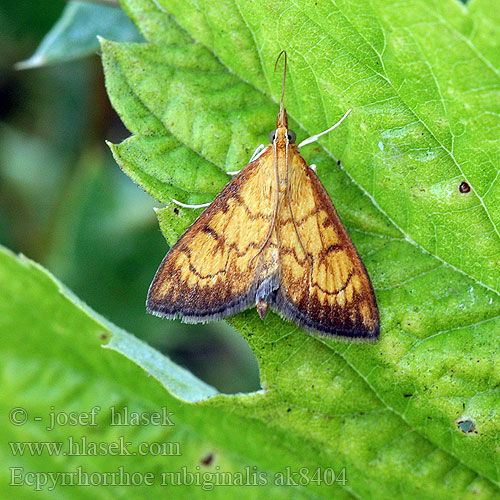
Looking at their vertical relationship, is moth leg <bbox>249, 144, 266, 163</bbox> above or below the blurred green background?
above

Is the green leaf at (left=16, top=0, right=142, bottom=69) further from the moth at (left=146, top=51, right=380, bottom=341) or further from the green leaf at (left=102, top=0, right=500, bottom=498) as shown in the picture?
the moth at (left=146, top=51, right=380, bottom=341)

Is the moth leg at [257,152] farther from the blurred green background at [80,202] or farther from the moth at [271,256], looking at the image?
the blurred green background at [80,202]

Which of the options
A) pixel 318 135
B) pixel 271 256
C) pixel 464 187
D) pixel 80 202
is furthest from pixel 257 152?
pixel 80 202

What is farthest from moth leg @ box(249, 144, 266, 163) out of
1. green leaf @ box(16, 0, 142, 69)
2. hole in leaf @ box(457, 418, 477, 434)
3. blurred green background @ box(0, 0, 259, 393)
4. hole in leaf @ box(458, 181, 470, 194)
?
blurred green background @ box(0, 0, 259, 393)

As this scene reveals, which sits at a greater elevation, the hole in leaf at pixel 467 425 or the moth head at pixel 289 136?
the moth head at pixel 289 136

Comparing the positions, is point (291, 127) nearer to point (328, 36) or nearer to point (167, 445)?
point (328, 36)

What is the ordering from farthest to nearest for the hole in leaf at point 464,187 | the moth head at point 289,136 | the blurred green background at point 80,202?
the blurred green background at point 80,202 → the moth head at point 289,136 → the hole in leaf at point 464,187

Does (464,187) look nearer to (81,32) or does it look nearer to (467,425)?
(467,425)

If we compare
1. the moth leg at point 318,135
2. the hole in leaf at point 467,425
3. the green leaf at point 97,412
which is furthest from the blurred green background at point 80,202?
the hole in leaf at point 467,425
